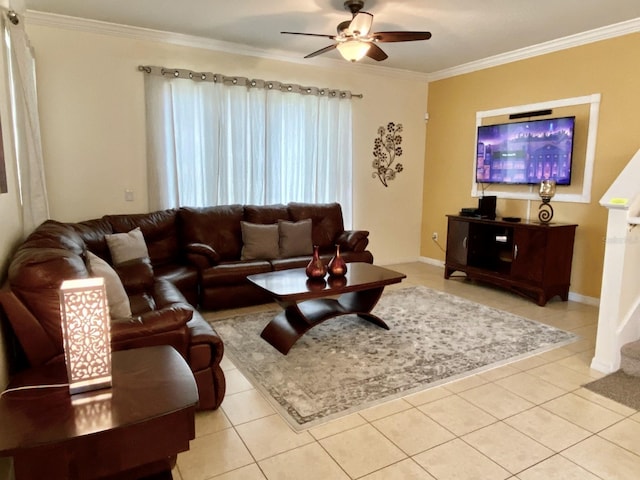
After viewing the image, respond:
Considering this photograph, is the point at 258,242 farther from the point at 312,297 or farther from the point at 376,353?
the point at 376,353

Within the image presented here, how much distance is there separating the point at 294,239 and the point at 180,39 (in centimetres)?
248

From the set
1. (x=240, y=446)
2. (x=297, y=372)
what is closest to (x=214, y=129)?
(x=297, y=372)

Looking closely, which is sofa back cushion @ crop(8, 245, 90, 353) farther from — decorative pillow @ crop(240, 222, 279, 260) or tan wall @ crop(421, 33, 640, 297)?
tan wall @ crop(421, 33, 640, 297)

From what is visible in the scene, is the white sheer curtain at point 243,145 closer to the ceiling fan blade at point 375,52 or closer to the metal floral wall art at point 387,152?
the metal floral wall art at point 387,152

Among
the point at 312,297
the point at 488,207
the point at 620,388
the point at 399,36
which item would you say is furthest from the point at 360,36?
the point at 620,388

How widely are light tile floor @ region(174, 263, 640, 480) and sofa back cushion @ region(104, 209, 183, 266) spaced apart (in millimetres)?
1857

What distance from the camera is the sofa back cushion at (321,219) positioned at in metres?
5.07

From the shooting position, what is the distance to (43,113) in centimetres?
401

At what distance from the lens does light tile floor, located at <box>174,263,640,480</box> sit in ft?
6.31

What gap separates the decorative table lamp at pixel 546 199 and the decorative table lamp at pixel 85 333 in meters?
4.46

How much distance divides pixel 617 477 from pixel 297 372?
5.86ft

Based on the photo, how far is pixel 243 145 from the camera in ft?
16.1

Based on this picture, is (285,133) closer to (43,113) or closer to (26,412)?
(43,113)

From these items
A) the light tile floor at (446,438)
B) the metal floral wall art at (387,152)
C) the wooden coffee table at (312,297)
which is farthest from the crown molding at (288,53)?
the light tile floor at (446,438)
